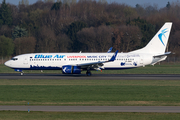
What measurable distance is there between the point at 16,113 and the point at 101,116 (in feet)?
15.3

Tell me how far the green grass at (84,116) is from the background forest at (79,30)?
75.1 meters

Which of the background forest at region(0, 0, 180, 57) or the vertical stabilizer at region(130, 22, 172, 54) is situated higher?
the background forest at region(0, 0, 180, 57)

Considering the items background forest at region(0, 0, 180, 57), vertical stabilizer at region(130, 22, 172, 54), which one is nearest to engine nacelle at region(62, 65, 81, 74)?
vertical stabilizer at region(130, 22, 172, 54)

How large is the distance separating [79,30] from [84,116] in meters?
90.2

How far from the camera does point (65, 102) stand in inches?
718

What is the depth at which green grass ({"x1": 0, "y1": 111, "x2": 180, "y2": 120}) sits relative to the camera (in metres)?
13.7

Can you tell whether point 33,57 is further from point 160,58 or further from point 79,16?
point 79,16

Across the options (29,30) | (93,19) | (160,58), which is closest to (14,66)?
(160,58)

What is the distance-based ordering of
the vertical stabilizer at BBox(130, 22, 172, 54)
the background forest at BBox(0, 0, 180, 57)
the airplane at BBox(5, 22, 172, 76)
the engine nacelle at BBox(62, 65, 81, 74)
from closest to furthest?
the engine nacelle at BBox(62, 65, 81, 74), the airplane at BBox(5, 22, 172, 76), the vertical stabilizer at BBox(130, 22, 172, 54), the background forest at BBox(0, 0, 180, 57)

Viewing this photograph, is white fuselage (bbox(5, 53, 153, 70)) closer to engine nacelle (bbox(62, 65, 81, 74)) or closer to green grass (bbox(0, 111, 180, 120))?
engine nacelle (bbox(62, 65, 81, 74))

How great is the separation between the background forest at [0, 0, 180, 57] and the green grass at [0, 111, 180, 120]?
246 feet

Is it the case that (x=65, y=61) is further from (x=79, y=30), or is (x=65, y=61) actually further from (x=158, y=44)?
(x=79, y=30)

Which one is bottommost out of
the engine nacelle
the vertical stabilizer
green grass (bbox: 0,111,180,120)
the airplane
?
green grass (bbox: 0,111,180,120)

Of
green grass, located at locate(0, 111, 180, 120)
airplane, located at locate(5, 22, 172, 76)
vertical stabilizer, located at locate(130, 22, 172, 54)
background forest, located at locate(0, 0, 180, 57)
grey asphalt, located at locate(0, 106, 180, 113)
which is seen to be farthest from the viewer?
background forest, located at locate(0, 0, 180, 57)
